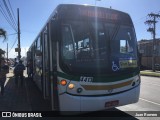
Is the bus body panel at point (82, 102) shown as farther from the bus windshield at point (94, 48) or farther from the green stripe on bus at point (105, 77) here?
the bus windshield at point (94, 48)

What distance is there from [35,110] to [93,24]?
11.9ft

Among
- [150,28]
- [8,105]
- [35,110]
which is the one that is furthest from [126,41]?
[150,28]

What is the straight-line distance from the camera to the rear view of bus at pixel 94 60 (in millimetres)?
6793

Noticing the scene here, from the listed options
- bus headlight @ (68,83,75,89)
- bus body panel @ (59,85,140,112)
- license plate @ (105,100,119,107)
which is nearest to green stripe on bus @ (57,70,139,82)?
bus headlight @ (68,83,75,89)

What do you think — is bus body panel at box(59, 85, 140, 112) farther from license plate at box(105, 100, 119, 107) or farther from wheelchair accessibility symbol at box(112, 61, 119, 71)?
wheelchair accessibility symbol at box(112, 61, 119, 71)

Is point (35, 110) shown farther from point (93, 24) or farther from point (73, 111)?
point (93, 24)

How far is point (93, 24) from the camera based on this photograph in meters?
7.38

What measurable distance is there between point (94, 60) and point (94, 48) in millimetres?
331

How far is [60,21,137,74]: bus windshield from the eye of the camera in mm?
6988

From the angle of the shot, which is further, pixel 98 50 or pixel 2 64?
pixel 2 64

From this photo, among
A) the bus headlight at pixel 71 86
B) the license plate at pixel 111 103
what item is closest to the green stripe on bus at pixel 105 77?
the bus headlight at pixel 71 86

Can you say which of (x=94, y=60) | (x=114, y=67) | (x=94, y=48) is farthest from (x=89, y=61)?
(x=114, y=67)

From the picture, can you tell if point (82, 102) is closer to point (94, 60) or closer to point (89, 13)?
point (94, 60)

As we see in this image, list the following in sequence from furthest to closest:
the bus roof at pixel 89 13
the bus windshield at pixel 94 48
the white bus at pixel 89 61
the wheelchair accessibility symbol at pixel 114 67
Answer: the wheelchair accessibility symbol at pixel 114 67
the bus roof at pixel 89 13
the bus windshield at pixel 94 48
the white bus at pixel 89 61
